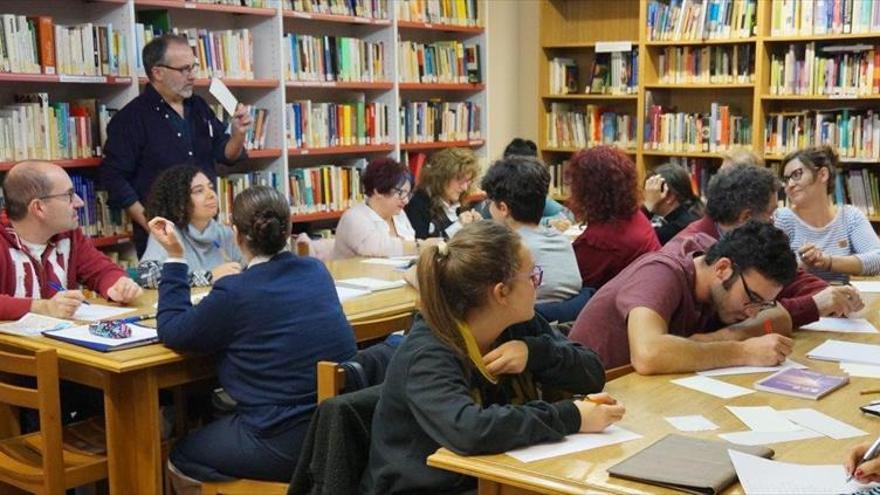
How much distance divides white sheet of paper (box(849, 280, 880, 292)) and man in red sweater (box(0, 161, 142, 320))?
278 centimetres

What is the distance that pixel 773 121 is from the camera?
6445 mm

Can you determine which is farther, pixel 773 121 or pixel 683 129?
pixel 683 129

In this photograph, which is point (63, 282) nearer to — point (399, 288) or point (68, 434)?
point (68, 434)

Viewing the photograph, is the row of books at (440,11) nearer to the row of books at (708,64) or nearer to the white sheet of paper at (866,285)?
the row of books at (708,64)

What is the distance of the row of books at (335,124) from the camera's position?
231 inches

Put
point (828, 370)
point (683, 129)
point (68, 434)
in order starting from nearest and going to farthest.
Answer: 1. point (828, 370)
2. point (68, 434)
3. point (683, 129)

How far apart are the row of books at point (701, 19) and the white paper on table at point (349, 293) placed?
12.5 feet

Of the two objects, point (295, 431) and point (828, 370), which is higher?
point (828, 370)

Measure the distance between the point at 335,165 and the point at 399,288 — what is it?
266cm

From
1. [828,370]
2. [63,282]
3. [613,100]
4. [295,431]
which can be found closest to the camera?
[828,370]

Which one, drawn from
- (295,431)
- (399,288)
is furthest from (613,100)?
(295,431)

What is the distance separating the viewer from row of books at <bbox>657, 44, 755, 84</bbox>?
6512mm

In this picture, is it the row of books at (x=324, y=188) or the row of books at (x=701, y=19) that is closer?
the row of books at (x=324, y=188)

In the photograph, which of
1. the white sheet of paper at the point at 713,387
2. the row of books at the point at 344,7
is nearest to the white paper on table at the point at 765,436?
the white sheet of paper at the point at 713,387
